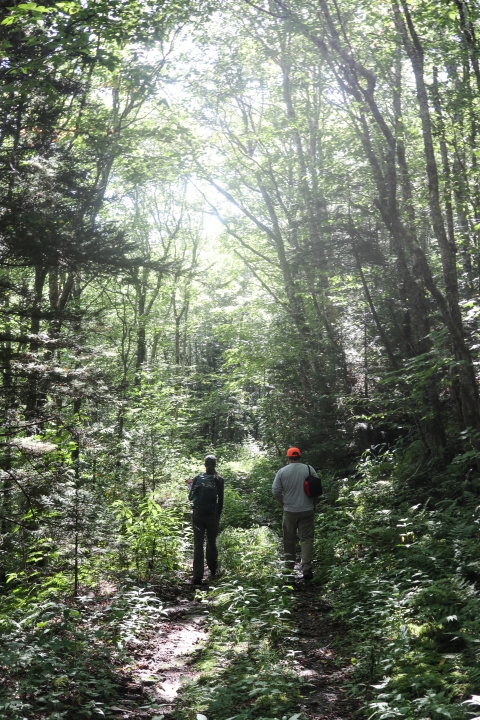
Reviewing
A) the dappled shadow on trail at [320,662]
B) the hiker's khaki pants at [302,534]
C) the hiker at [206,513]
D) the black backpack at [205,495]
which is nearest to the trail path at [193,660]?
the dappled shadow on trail at [320,662]

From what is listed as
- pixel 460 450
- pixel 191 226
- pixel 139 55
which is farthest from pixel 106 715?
pixel 191 226

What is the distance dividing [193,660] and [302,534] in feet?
11.6

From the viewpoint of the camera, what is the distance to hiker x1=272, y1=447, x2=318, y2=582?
8.82 m

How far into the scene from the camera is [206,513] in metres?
9.20

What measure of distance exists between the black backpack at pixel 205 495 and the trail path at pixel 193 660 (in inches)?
Answer: 65.2

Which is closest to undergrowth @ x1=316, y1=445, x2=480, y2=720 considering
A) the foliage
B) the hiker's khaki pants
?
the hiker's khaki pants

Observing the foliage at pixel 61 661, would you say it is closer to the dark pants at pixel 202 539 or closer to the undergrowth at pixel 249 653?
the undergrowth at pixel 249 653

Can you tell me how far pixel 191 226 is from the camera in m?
31.8

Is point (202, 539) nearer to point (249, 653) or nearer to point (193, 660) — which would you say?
point (193, 660)

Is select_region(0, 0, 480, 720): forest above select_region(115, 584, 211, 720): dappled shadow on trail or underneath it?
above

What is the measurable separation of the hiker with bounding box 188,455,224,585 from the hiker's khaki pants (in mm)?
1202

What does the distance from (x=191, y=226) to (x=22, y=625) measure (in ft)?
93.2

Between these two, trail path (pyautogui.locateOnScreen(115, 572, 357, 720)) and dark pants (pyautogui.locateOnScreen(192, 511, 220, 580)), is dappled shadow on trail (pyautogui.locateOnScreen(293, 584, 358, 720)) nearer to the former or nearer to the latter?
trail path (pyautogui.locateOnScreen(115, 572, 357, 720))

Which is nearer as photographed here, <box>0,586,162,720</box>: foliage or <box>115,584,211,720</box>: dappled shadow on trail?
<box>0,586,162,720</box>: foliage
